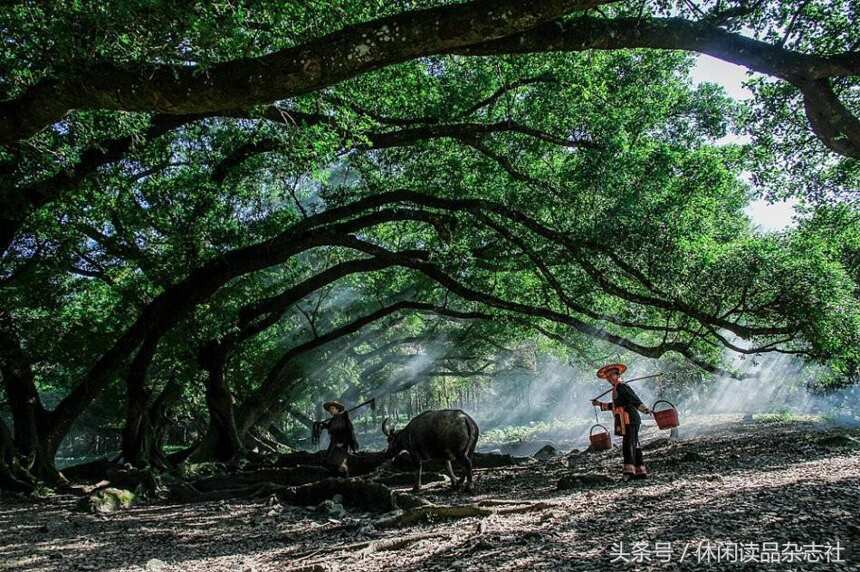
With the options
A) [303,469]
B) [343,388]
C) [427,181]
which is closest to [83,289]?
[303,469]

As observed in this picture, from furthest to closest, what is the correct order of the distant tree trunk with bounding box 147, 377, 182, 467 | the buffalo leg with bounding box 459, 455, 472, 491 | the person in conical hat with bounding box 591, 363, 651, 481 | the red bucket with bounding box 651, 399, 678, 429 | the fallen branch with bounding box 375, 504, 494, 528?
the distant tree trunk with bounding box 147, 377, 182, 467
the buffalo leg with bounding box 459, 455, 472, 491
the red bucket with bounding box 651, 399, 678, 429
the person in conical hat with bounding box 591, 363, 651, 481
the fallen branch with bounding box 375, 504, 494, 528

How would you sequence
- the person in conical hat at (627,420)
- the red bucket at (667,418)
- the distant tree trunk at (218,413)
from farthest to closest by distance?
the distant tree trunk at (218,413) < the red bucket at (667,418) < the person in conical hat at (627,420)

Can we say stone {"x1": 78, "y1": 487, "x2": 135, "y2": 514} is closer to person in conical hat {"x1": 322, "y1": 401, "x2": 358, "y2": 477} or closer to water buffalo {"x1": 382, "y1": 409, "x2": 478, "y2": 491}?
person in conical hat {"x1": 322, "y1": 401, "x2": 358, "y2": 477}

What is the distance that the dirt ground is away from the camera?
421cm

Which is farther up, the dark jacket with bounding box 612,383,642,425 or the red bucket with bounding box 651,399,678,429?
the dark jacket with bounding box 612,383,642,425

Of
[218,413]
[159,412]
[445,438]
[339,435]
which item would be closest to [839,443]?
[445,438]

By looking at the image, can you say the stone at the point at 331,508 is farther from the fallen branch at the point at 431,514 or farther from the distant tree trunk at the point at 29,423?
the distant tree trunk at the point at 29,423

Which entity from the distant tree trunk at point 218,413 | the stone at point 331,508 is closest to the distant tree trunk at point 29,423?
the distant tree trunk at point 218,413

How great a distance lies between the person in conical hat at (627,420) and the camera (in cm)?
902

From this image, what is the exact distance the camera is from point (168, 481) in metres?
14.3

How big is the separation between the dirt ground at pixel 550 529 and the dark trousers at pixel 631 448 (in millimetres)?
388

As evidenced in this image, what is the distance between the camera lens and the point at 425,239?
57.5 feet

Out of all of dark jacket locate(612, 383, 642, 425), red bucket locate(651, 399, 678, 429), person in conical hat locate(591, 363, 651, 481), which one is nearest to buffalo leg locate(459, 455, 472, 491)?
Result: person in conical hat locate(591, 363, 651, 481)

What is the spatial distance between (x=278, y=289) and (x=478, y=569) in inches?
647
